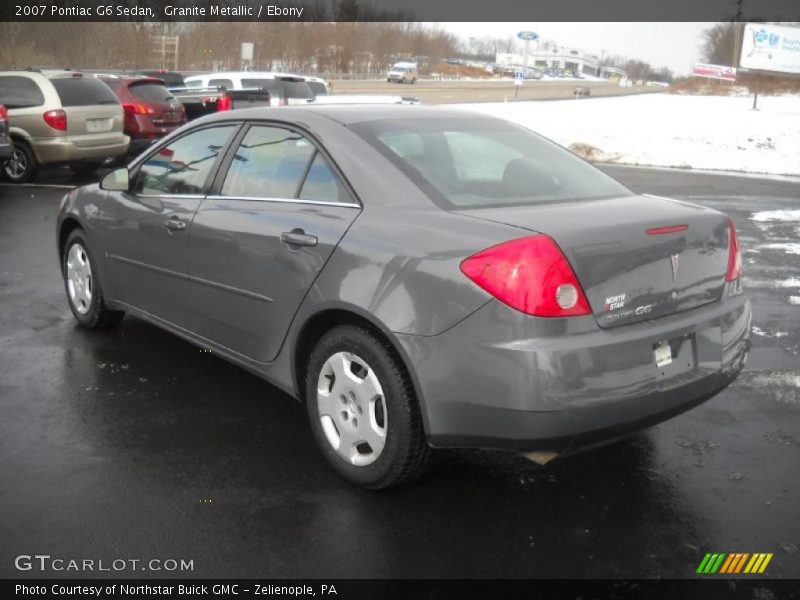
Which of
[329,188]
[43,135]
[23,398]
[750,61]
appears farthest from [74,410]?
[750,61]

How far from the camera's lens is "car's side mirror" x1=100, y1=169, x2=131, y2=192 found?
523 cm

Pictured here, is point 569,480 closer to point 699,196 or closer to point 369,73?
point 699,196

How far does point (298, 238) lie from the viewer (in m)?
3.84

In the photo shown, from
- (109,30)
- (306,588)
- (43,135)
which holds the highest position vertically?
(109,30)

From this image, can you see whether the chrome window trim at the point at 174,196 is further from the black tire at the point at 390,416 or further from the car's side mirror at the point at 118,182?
the black tire at the point at 390,416

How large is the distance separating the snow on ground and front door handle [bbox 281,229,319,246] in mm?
18670

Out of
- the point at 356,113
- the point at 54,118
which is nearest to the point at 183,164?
the point at 356,113

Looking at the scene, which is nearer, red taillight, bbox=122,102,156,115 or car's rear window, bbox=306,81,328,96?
red taillight, bbox=122,102,156,115

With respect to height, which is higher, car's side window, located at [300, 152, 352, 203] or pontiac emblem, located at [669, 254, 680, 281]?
car's side window, located at [300, 152, 352, 203]

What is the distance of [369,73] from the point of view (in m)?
78.1

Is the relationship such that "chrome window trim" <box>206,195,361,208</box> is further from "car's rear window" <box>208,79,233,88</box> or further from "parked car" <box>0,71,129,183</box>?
"car's rear window" <box>208,79,233,88</box>

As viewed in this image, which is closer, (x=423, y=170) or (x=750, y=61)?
(x=423, y=170)

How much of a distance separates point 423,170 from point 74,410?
231cm

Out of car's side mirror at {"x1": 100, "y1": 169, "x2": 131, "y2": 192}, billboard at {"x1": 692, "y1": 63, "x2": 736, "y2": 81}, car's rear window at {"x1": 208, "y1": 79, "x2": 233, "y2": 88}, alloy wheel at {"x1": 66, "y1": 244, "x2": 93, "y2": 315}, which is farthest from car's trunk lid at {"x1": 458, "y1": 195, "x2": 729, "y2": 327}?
billboard at {"x1": 692, "y1": 63, "x2": 736, "y2": 81}
